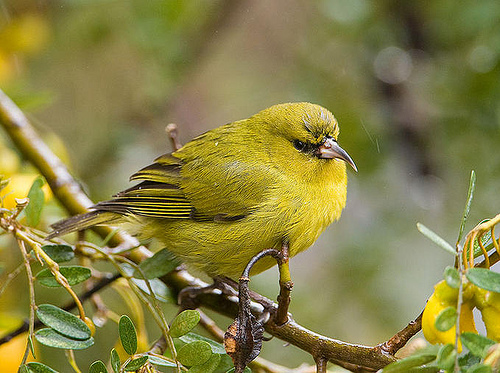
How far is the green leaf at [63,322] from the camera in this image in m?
1.70

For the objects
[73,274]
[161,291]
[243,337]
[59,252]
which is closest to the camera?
[243,337]

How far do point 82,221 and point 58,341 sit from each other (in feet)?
3.53

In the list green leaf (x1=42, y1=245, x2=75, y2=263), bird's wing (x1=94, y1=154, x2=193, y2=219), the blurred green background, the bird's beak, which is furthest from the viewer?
the blurred green background

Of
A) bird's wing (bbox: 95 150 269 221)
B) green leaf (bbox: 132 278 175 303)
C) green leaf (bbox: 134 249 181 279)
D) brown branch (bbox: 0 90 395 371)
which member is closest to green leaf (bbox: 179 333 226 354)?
brown branch (bbox: 0 90 395 371)

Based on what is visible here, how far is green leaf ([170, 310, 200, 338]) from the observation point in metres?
1.63

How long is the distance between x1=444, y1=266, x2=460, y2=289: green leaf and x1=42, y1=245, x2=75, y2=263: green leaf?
1.25 metres

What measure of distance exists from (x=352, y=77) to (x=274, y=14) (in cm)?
189

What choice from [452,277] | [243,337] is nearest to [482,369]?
[452,277]

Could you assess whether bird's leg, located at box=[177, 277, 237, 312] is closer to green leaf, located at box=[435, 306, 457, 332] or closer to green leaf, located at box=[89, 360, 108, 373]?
green leaf, located at box=[89, 360, 108, 373]

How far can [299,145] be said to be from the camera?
→ 3.06m

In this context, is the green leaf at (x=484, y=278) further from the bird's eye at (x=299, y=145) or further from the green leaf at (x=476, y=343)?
the bird's eye at (x=299, y=145)

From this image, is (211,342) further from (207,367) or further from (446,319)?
(446,319)

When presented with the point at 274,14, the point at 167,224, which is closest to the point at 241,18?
the point at 274,14

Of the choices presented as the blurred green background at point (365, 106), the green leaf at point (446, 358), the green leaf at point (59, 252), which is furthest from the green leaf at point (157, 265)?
the green leaf at point (446, 358)
